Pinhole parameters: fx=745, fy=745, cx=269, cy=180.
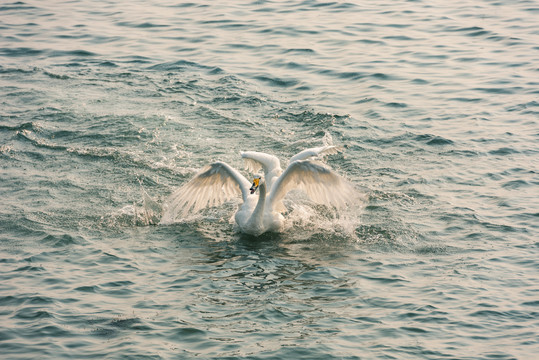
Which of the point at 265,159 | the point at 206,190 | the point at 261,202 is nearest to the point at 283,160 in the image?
the point at 265,159

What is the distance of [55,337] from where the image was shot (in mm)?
7941

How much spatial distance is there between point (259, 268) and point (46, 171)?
4.68 m

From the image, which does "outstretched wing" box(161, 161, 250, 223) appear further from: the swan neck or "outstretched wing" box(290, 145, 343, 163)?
"outstretched wing" box(290, 145, 343, 163)

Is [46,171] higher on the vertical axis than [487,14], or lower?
lower

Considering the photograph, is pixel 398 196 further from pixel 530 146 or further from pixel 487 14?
pixel 487 14

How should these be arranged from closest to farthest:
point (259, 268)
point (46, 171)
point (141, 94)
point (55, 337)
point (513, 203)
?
point (55, 337)
point (259, 268)
point (513, 203)
point (46, 171)
point (141, 94)

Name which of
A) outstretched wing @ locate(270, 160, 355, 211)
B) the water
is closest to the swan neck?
outstretched wing @ locate(270, 160, 355, 211)

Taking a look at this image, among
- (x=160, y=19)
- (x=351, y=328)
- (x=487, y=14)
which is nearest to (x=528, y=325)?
(x=351, y=328)

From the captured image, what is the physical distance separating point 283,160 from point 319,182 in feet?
8.83

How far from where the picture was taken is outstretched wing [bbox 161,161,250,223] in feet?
37.0

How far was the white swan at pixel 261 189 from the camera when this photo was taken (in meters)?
10.3

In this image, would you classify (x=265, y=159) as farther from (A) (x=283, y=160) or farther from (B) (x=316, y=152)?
(A) (x=283, y=160)

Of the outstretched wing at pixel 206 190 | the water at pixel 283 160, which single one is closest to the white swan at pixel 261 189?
the outstretched wing at pixel 206 190

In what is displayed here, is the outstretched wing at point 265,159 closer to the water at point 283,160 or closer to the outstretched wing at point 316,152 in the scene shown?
the outstretched wing at point 316,152
